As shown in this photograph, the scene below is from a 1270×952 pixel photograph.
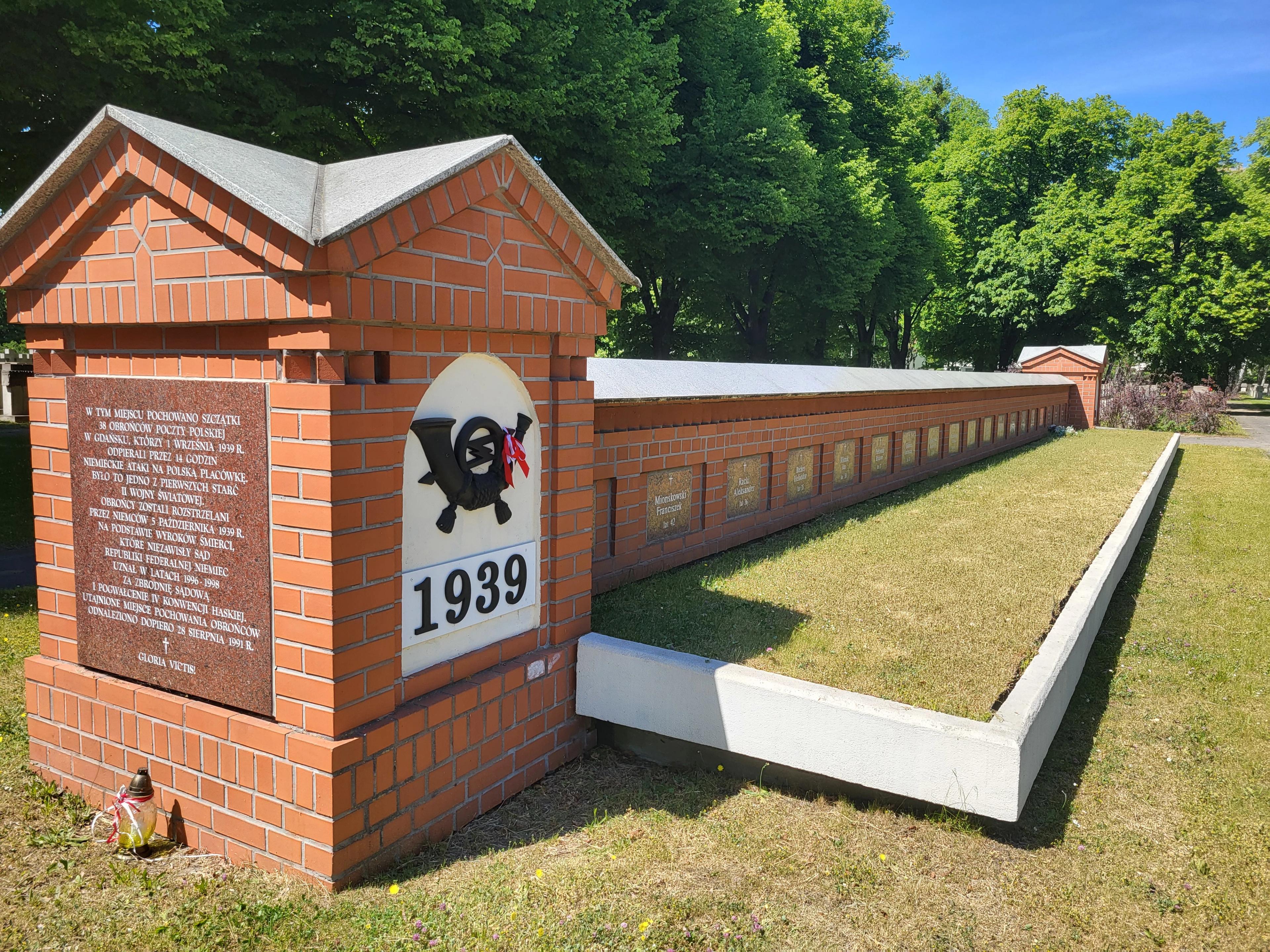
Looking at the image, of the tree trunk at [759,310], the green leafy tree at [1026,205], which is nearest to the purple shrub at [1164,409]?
the green leafy tree at [1026,205]

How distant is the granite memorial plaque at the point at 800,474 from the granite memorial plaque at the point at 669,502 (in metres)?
2.15

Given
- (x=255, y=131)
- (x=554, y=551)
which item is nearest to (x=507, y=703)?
(x=554, y=551)

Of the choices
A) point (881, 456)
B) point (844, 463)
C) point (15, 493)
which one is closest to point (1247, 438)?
point (881, 456)

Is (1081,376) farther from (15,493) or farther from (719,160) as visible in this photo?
(15,493)

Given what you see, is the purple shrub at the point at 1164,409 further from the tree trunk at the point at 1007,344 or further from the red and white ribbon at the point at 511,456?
the red and white ribbon at the point at 511,456

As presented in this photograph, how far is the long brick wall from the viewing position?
6492 millimetres

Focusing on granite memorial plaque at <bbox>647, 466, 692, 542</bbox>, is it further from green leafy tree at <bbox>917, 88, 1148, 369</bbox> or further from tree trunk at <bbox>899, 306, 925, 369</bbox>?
tree trunk at <bbox>899, 306, 925, 369</bbox>

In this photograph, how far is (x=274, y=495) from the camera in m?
3.41

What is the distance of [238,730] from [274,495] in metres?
1.00

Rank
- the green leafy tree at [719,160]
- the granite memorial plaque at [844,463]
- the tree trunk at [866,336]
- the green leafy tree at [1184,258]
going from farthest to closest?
the tree trunk at [866,336] → the green leafy tree at [1184,258] → the green leafy tree at [719,160] → the granite memorial plaque at [844,463]

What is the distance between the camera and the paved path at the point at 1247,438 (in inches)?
1016

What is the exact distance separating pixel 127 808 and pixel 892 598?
4.83 m

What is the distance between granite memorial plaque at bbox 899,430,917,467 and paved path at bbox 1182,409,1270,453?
16173mm

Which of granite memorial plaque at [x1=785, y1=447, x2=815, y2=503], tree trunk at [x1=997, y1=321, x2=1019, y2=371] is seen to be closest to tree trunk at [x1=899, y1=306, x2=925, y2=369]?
tree trunk at [x1=997, y1=321, x2=1019, y2=371]
